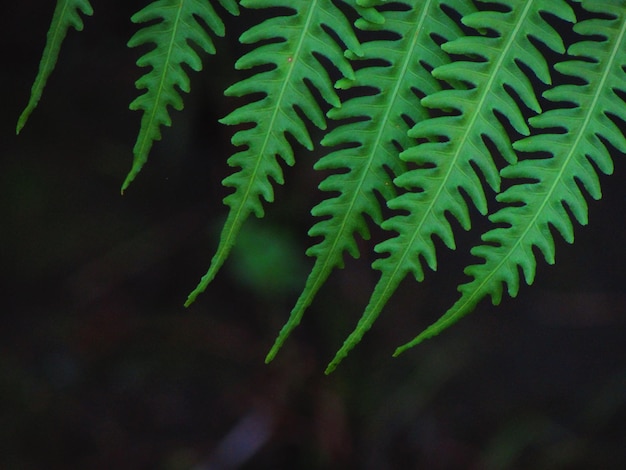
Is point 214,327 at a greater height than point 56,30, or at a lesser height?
lesser

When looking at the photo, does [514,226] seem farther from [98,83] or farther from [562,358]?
[98,83]

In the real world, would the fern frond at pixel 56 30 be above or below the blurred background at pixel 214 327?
above

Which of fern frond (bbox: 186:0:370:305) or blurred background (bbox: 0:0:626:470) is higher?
fern frond (bbox: 186:0:370:305)

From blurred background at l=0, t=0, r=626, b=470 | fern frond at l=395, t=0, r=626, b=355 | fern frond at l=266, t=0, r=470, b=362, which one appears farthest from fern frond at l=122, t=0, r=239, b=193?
blurred background at l=0, t=0, r=626, b=470

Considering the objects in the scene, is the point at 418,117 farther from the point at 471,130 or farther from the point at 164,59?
the point at 164,59

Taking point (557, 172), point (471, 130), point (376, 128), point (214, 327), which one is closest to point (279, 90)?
point (376, 128)

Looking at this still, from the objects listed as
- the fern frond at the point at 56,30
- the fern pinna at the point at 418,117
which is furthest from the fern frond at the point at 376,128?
the fern frond at the point at 56,30

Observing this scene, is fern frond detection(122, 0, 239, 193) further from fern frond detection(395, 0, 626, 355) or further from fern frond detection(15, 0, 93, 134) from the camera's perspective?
fern frond detection(395, 0, 626, 355)

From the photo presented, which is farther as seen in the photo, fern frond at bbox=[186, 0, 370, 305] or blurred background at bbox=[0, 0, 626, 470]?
blurred background at bbox=[0, 0, 626, 470]

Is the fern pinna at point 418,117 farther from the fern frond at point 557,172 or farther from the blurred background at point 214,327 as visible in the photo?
the blurred background at point 214,327
